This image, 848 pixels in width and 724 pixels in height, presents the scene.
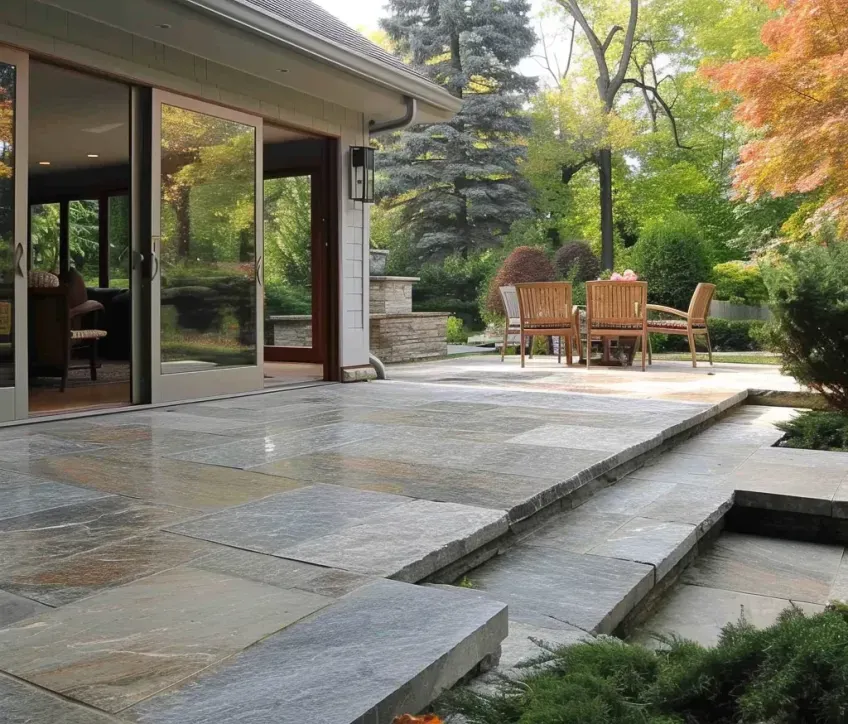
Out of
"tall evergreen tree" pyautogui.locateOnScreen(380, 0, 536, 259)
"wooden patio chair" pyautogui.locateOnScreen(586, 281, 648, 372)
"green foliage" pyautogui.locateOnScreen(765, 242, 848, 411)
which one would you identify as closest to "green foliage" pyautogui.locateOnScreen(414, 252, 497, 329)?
"tall evergreen tree" pyautogui.locateOnScreen(380, 0, 536, 259)

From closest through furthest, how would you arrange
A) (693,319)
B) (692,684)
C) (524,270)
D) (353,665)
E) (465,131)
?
(353,665) < (692,684) < (693,319) < (524,270) < (465,131)

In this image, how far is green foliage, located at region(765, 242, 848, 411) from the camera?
Result: 4781 millimetres

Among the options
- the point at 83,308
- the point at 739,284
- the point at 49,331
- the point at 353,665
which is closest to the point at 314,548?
the point at 353,665

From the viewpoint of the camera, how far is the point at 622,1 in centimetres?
1995

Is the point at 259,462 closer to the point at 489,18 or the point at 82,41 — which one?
the point at 82,41

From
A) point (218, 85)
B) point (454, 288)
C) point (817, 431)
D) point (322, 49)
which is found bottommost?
point (817, 431)

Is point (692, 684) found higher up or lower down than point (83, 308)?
lower down

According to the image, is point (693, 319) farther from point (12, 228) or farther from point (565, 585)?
point (565, 585)

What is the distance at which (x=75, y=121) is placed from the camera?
312 inches

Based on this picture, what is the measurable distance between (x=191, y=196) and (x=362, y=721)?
4.69 meters

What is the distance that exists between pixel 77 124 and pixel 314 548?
726 cm

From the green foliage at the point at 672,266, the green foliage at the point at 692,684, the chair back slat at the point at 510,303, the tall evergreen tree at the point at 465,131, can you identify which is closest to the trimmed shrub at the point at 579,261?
the tall evergreen tree at the point at 465,131

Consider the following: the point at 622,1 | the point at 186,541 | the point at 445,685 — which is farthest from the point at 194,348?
the point at 622,1

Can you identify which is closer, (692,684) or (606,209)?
(692,684)
